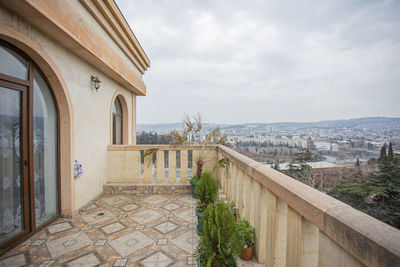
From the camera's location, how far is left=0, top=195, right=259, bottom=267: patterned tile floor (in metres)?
2.01

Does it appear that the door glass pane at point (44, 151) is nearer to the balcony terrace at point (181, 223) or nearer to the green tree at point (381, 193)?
the balcony terrace at point (181, 223)

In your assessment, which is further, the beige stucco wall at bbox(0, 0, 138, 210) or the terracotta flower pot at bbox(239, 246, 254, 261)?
the beige stucco wall at bbox(0, 0, 138, 210)

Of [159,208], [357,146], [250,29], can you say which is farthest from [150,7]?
[357,146]

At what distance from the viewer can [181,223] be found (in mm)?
2836

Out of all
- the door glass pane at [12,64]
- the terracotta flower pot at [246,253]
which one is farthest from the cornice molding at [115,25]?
the terracotta flower pot at [246,253]

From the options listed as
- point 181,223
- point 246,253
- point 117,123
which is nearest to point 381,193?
point 246,253

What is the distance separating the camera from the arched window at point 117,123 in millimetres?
5781

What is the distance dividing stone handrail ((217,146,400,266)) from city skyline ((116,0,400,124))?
87.4 inches

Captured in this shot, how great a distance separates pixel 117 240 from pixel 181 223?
3.03 feet

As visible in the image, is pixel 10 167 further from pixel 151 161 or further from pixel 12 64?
pixel 151 161

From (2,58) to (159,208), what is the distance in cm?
308

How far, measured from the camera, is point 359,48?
329cm

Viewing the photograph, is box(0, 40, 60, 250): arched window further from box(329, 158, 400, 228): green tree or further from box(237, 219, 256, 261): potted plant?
box(329, 158, 400, 228): green tree

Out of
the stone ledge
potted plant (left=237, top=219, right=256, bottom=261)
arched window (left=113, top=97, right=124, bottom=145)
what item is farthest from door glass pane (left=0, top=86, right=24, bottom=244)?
arched window (left=113, top=97, right=124, bottom=145)
